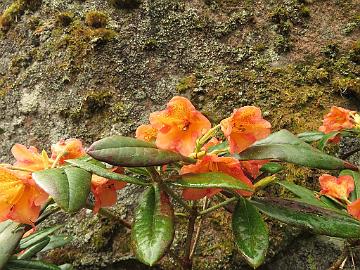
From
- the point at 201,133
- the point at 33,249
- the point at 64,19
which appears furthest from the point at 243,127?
the point at 64,19

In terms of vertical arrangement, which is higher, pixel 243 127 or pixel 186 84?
pixel 243 127

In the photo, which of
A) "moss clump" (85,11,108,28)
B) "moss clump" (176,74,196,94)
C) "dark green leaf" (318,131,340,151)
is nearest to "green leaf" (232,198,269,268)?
"dark green leaf" (318,131,340,151)

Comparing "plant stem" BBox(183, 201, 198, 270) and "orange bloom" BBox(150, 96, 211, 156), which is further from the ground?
"orange bloom" BBox(150, 96, 211, 156)

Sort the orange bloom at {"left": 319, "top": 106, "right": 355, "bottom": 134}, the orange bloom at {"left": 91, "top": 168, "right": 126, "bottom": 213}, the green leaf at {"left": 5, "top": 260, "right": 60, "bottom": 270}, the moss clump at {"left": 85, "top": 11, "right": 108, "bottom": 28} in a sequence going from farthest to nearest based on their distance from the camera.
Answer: the moss clump at {"left": 85, "top": 11, "right": 108, "bottom": 28}, the orange bloom at {"left": 319, "top": 106, "right": 355, "bottom": 134}, the green leaf at {"left": 5, "top": 260, "right": 60, "bottom": 270}, the orange bloom at {"left": 91, "top": 168, "right": 126, "bottom": 213}

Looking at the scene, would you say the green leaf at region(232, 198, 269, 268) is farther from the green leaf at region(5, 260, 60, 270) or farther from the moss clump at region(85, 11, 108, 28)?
the moss clump at region(85, 11, 108, 28)

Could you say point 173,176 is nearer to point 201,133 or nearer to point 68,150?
point 201,133

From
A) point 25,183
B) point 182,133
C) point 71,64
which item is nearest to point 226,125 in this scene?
point 182,133
